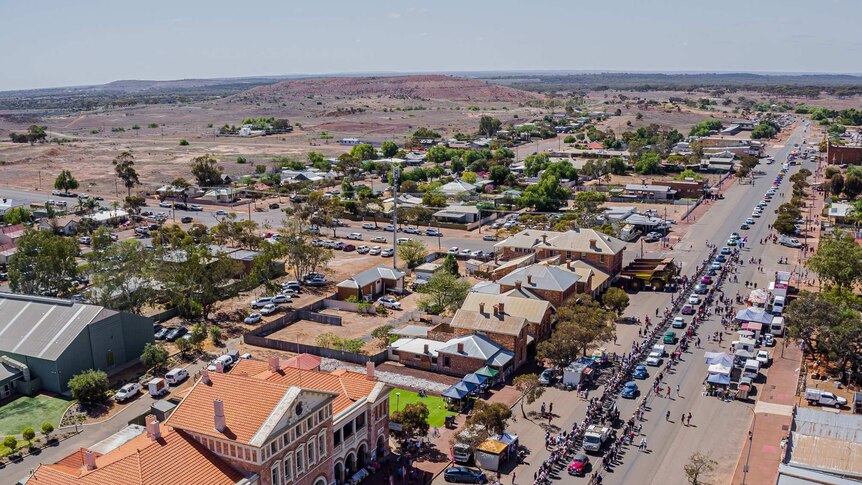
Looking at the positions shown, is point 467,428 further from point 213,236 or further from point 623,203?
point 623,203

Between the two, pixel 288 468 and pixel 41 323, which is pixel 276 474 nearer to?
pixel 288 468

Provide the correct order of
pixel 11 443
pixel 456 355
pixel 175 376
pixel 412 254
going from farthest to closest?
pixel 412 254 < pixel 456 355 < pixel 175 376 < pixel 11 443

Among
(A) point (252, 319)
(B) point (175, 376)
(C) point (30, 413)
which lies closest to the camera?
(C) point (30, 413)

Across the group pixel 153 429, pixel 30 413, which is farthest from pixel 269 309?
pixel 153 429

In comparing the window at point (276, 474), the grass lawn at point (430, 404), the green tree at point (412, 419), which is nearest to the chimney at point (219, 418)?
the window at point (276, 474)

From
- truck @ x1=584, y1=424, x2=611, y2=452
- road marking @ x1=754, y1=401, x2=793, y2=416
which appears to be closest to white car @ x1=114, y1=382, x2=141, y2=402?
truck @ x1=584, y1=424, x2=611, y2=452

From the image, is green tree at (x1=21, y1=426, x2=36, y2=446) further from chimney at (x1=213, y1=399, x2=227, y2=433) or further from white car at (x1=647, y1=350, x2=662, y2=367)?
white car at (x1=647, y1=350, x2=662, y2=367)

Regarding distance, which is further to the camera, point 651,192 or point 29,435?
point 651,192
